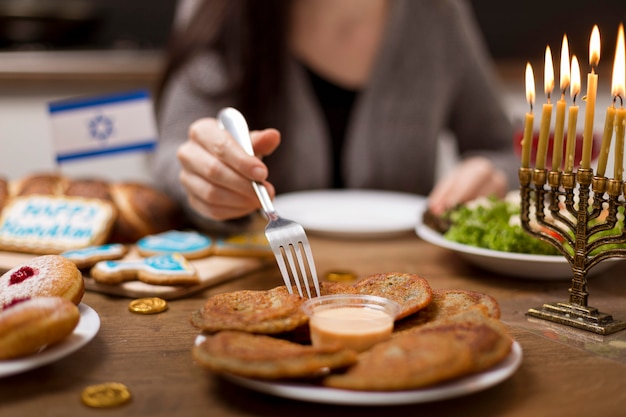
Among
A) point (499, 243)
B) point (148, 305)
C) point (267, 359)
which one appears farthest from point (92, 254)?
point (499, 243)

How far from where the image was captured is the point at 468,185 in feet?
6.17

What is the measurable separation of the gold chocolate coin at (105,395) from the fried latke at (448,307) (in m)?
0.39

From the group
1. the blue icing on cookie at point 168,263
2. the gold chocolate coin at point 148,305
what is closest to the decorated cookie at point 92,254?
the blue icing on cookie at point 168,263

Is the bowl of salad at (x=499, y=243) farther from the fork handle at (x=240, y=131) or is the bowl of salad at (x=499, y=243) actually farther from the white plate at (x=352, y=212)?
the fork handle at (x=240, y=131)

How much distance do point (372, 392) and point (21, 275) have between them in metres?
0.61

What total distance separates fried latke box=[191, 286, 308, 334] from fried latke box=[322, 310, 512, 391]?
12 centimetres

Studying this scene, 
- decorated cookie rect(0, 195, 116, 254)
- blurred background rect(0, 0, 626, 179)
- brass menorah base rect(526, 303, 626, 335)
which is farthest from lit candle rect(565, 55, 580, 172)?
blurred background rect(0, 0, 626, 179)

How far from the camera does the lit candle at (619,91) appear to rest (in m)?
1.00

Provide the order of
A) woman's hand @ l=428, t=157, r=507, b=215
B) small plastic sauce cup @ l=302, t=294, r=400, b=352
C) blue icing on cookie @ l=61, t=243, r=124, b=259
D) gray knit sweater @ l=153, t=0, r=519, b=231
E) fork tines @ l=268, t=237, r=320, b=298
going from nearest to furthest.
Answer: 1. small plastic sauce cup @ l=302, t=294, r=400, b=352
2. fork tines @ l=268, t=237, r=320, b=298
3. blue icing on cookie @ l=61, t=243, r=124, b=259
4. woman's hand @ l=428, t=157, r=507, b=215
5. gray knit sweater @ l=153, t=0, r=519, b=231

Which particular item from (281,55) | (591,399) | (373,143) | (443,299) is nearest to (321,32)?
(281,55)

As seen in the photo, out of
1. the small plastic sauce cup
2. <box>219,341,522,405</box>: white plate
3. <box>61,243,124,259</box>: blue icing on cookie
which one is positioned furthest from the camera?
<box>61,243,124,259</box>: blue icing on cookie

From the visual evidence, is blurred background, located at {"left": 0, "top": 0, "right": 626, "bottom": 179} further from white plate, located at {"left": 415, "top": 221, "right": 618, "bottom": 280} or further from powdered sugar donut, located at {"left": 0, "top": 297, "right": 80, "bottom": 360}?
powdered sugar donut, located at {"left": 0, "top": 297, "right": 80, "bottom": 360}

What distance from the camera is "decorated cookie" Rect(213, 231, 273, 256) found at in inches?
60.0

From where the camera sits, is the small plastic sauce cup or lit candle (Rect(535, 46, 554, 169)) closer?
the small plastic sauce cup
